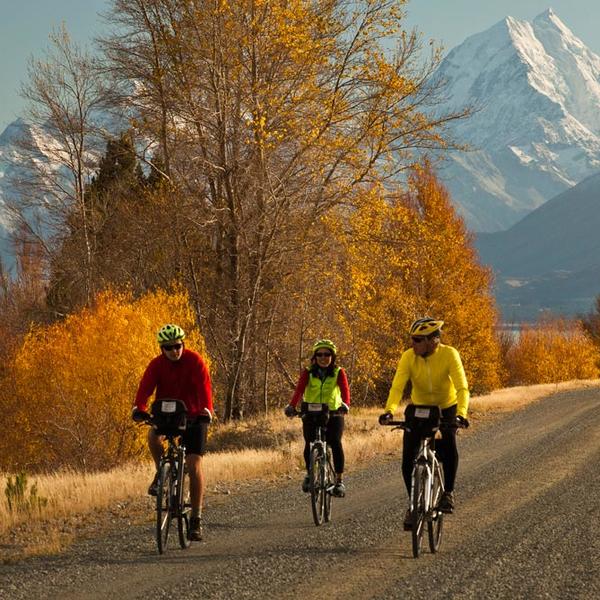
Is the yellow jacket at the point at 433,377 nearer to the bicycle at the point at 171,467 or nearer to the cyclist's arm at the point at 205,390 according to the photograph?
the cyclist's arm at the point at 205,390

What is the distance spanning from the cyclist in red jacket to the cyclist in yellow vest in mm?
2318

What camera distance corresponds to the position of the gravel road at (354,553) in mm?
7750

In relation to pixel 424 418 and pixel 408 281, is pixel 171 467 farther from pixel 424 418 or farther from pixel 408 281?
pixel 408 281

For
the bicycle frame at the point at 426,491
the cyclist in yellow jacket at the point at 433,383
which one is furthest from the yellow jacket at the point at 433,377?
the bicycle frame at the point at 426,491

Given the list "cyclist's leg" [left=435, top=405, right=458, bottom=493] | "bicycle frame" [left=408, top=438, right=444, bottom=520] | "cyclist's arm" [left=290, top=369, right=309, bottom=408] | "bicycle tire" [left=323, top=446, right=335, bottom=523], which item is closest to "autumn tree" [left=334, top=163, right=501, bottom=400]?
"cyclist's arm" [left=290, top=369, right=309, bottom=408]

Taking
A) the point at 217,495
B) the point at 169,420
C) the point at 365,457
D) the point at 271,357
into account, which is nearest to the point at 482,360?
the point at 271,357

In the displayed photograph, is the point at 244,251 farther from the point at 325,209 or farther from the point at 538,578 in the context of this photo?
the point at 538,578

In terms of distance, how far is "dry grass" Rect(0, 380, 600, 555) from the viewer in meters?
12.2

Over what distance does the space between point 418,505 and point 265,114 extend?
16.4m

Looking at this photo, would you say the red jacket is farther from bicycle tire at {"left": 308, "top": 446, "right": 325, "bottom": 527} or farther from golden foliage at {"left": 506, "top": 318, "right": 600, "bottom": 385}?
golden foliage at {"left": 506, "top": 318, "right": 600, "bottom": 385}

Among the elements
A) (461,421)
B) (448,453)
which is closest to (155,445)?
(448,453)

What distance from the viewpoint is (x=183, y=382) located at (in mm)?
9594

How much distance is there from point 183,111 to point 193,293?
611 centimetres

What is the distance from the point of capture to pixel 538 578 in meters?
8.01
